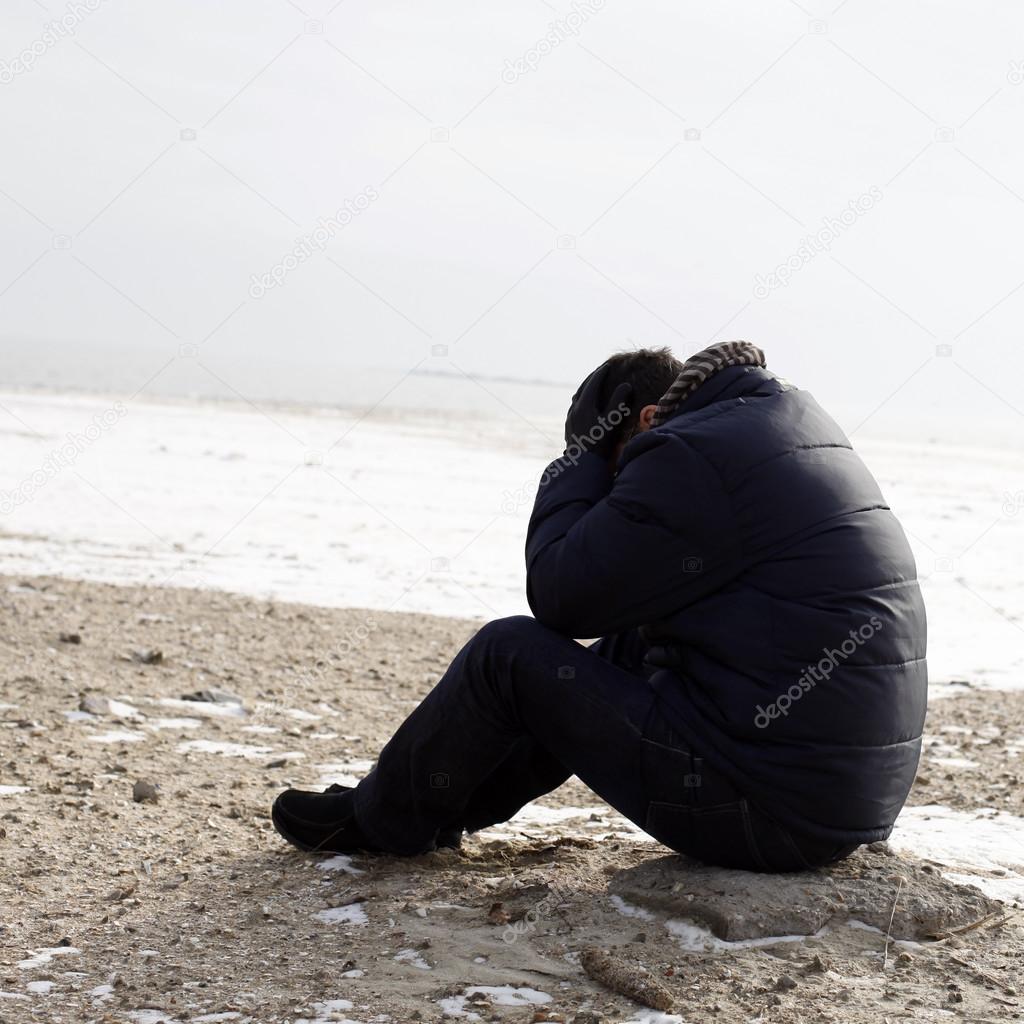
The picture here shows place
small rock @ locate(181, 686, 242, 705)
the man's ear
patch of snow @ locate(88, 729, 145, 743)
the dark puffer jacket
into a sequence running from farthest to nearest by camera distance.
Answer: small rock @ locate(181, 686, 242, 705), patch of snow @ locate(88, 729, 145, 743), the man's ear, the dark puffer jacket

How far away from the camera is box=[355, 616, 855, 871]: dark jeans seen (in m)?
2.84

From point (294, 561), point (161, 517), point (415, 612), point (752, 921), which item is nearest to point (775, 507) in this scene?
point (752, 921)

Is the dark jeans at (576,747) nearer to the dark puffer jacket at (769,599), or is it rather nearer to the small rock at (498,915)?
the dark puffer jacket at (769,599)

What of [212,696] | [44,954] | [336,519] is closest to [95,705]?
[212,696]

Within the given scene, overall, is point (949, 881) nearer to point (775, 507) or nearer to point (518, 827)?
point (775, 507)

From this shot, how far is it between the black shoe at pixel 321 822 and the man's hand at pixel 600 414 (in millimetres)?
1177

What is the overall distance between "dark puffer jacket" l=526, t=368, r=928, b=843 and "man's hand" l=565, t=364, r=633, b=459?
0.32 metres

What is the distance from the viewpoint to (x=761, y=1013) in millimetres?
2486

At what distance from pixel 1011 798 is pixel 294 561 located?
22.6ft

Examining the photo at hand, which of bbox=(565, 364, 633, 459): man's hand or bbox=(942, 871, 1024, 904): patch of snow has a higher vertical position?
bbox=(565, 364, 633, 459): man's hand

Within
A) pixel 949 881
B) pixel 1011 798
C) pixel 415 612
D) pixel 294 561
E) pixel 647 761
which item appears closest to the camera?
pixel 647 761

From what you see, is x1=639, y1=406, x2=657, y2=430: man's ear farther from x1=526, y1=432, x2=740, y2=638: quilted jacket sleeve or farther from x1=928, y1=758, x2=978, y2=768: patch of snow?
x1=928, y1=758, x2=978, y2=768: patch of snow

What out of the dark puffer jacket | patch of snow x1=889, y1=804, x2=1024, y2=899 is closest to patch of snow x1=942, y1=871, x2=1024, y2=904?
patch of snow x1=889, y1=804, x2=1024, y2=899

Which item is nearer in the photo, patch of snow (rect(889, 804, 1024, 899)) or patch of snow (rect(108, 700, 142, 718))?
patch of snow (rect(889, 804, 1024, 899))
